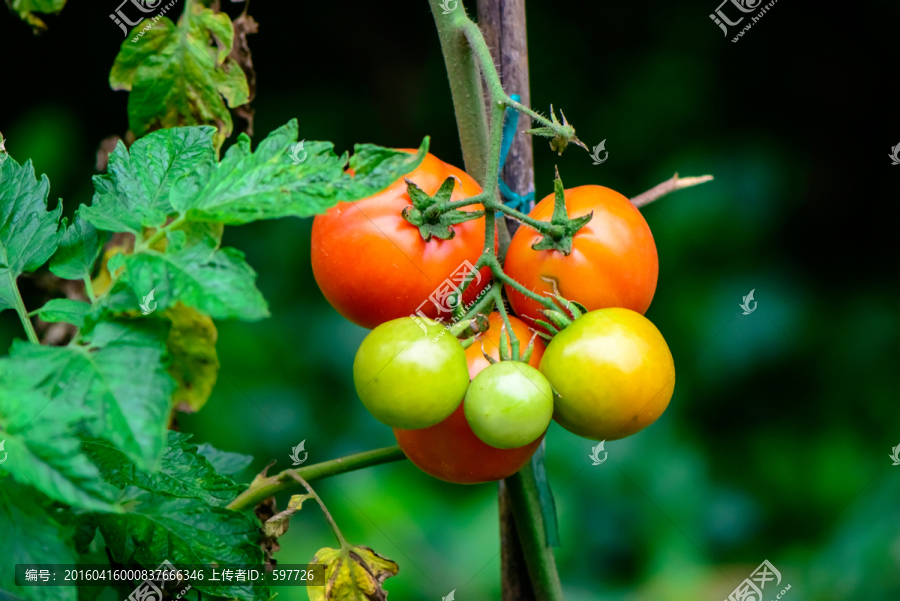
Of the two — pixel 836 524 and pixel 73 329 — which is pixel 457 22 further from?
pixel 836 524

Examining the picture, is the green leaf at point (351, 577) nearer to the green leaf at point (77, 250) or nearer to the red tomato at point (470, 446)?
the red tomato at point (470, 446)

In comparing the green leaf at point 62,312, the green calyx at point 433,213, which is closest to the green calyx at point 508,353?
the green calyx at point 433,213

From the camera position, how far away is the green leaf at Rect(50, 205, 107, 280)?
1.89 ft

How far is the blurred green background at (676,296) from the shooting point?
55.0 inches

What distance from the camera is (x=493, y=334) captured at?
0.62m

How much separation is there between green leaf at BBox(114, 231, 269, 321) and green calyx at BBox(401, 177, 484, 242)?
19 cm

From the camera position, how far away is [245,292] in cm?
44

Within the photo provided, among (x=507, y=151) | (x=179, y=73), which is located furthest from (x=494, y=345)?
(x=179, y=73)

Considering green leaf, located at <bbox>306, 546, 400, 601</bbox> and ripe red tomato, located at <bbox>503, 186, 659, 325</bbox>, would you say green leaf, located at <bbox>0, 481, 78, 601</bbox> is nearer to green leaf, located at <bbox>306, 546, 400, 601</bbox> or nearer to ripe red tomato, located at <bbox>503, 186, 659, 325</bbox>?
green leaf, located at <bbox>306, 546, 400, 601</bbox>

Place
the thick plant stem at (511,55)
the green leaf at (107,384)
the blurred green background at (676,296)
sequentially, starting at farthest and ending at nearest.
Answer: the blurred green background at (676,296) < the thick plant stem at (511,55) < the green leaf at (107,384)

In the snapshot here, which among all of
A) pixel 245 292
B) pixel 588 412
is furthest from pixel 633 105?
pixel 245 292

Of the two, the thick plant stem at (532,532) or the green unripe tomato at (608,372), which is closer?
the green unripe tomato at (608,372)

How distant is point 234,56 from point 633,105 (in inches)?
36.5

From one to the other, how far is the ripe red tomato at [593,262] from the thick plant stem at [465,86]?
9cm
